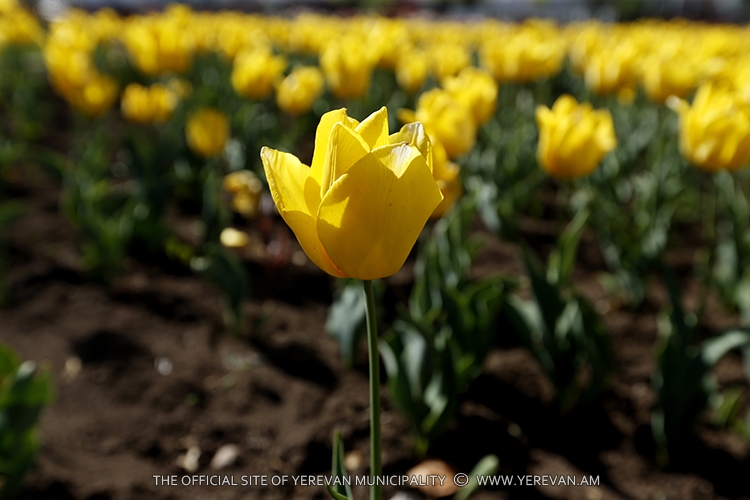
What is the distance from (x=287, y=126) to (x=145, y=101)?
1.95 meters

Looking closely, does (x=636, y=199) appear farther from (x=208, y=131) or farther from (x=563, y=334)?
(x=208, y=131)

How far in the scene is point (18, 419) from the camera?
136 cm

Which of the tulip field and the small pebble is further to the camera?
the small pebble

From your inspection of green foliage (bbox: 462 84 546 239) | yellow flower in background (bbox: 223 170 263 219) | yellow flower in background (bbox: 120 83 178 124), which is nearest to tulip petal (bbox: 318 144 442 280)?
green foliage (bbox: 462 84 546 239)

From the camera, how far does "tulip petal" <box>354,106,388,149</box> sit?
82 cm

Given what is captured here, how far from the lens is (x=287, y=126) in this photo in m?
5.20

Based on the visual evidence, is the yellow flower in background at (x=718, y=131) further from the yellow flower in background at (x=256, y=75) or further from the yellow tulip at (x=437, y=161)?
the yellow flower in background at (x=256, y=75)

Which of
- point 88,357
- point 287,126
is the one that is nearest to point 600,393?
point 88,357

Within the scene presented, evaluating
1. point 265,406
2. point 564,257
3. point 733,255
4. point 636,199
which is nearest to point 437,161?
point 564,257

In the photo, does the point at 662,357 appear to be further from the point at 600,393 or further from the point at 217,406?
the point at 217,406

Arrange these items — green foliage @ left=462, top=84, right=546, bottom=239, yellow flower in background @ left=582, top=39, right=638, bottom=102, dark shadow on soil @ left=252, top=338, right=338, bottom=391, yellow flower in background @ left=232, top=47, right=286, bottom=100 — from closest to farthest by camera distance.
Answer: dark shadow on soil @ left=252, top=338, right=338, bottom=391, green foliage @ left=462, top=84, right=546, bottom=239, yellow flower in background @ left=582, top=39, right=638, bottom=102, yellow flower in background @ left=232, top=47, right=286, bottom=100

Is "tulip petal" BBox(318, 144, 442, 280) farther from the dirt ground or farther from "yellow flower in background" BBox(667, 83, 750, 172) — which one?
"yellow flower in background" BBox(667, 83, 750, 172)

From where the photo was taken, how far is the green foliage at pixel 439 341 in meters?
1.58

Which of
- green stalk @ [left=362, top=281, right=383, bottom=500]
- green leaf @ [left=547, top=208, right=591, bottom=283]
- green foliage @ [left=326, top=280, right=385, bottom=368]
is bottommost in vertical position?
green foliage @ [left=326, top=280, right=385, bottom=368]
